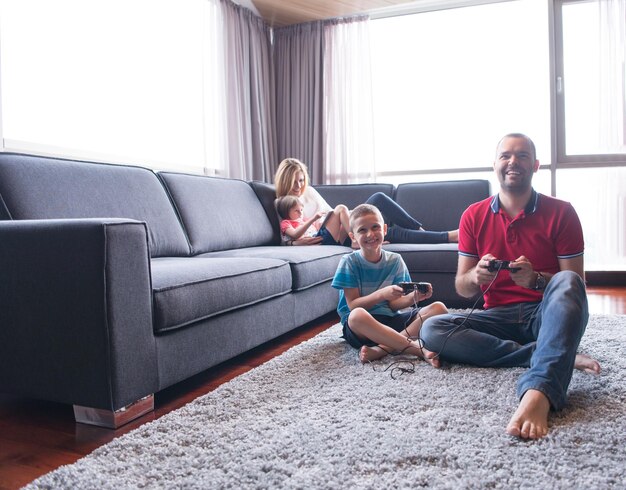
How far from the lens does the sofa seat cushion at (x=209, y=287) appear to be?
163 cm

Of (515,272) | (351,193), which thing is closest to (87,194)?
(515,272)

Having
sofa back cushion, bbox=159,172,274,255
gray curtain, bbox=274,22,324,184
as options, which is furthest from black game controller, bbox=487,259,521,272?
gray curtain, bbox=274,22,324,184

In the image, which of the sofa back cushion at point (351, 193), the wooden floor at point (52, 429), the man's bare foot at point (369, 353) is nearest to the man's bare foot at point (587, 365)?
the man's bare foot at point (369, 353)

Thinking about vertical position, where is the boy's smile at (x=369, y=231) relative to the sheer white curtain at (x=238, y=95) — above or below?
below

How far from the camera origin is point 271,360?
2025 mm

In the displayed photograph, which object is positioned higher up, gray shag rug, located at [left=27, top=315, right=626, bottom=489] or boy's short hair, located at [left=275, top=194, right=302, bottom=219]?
boy's short hair, located at [left=275, top=194, right=302, bottom=219]

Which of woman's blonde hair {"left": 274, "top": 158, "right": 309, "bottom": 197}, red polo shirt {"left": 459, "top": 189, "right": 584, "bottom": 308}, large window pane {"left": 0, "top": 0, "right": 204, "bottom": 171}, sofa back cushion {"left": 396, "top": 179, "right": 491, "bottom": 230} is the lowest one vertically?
red polo shirt {"left": 459, "top": 189, "right": 584, "bottom": 308}

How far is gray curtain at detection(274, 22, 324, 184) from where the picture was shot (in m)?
4.96

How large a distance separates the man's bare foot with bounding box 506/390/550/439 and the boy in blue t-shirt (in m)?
0.70

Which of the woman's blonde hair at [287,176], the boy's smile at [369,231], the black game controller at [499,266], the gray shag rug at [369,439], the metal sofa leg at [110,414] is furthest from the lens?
the woman's blonde hair at [287,176]

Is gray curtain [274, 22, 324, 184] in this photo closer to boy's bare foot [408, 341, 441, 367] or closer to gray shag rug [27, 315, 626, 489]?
boy's bare foot [408, 341, 441, 367]

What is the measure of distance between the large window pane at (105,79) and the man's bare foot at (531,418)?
2.50 m

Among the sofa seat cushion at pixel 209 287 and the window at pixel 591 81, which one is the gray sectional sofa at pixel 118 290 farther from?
the window at pixel 591 81

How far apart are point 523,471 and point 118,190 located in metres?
1.87
